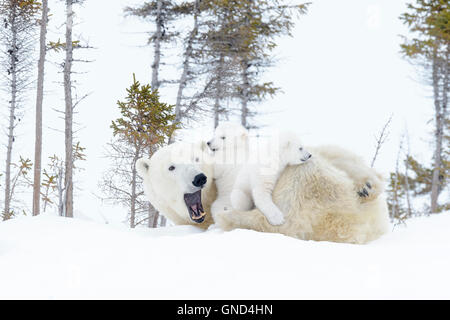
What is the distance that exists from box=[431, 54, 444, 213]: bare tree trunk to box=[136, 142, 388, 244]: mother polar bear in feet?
33.1

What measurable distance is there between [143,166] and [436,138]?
11.7m

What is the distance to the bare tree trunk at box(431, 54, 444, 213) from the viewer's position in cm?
1187

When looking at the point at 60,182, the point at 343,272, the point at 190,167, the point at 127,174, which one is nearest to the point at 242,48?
the point at 127,174

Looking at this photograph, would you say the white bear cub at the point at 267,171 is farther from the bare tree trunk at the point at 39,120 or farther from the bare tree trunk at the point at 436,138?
the bare tree trunk at the point at 436,138

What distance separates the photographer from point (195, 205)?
304cm

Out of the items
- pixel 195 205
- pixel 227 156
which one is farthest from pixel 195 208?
pixel 227 156

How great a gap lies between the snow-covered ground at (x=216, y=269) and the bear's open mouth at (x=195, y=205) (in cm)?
76

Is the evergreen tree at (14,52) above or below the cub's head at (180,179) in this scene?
above

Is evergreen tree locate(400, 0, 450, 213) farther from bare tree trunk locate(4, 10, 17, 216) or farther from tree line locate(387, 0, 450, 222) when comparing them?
bare tree trunk locate(4, 10, 17, 216)

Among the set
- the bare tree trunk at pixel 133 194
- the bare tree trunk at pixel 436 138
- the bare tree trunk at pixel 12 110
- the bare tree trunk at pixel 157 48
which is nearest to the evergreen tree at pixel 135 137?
the bare tree trunk at pixel 133 194

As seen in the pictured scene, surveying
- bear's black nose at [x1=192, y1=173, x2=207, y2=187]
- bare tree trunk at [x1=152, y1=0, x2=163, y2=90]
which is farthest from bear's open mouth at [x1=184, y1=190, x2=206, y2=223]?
bare tree trunk at [x1=152, y1=0, x2=163, y2=90]

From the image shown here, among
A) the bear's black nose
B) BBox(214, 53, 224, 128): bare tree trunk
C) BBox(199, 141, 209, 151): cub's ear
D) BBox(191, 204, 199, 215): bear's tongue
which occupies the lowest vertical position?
BBox(191, 204, 199, 215): bear's tongue

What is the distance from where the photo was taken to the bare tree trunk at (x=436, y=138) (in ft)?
38.9

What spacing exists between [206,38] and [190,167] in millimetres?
6054
